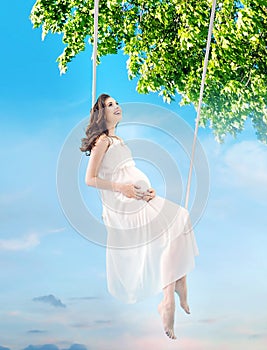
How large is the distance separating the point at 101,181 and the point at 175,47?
1.67 m

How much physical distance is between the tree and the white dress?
4.91ft

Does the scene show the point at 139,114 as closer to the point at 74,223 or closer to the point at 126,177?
the point at 126,177

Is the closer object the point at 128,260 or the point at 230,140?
the point at 128,260

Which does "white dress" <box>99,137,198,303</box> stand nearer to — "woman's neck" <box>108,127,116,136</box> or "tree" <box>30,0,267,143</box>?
"woman's neck" <box>108,127,116,136</box>

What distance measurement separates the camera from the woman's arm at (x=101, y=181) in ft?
7.20

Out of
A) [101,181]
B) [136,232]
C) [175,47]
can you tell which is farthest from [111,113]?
[175,47]

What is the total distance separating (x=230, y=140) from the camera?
3.89 m

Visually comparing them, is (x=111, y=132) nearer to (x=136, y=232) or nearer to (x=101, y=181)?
(x=101, y=181)

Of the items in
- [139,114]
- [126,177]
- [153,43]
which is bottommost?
[126,177]

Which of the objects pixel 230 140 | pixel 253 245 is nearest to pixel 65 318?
pixel 253 245

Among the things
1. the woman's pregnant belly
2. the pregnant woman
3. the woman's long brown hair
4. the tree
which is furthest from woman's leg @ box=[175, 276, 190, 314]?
the tree

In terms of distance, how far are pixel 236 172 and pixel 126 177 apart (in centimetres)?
180

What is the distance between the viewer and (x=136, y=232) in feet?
7.27

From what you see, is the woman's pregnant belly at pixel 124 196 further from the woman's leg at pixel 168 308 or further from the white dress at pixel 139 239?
the woman's leg at pixel 168 308
